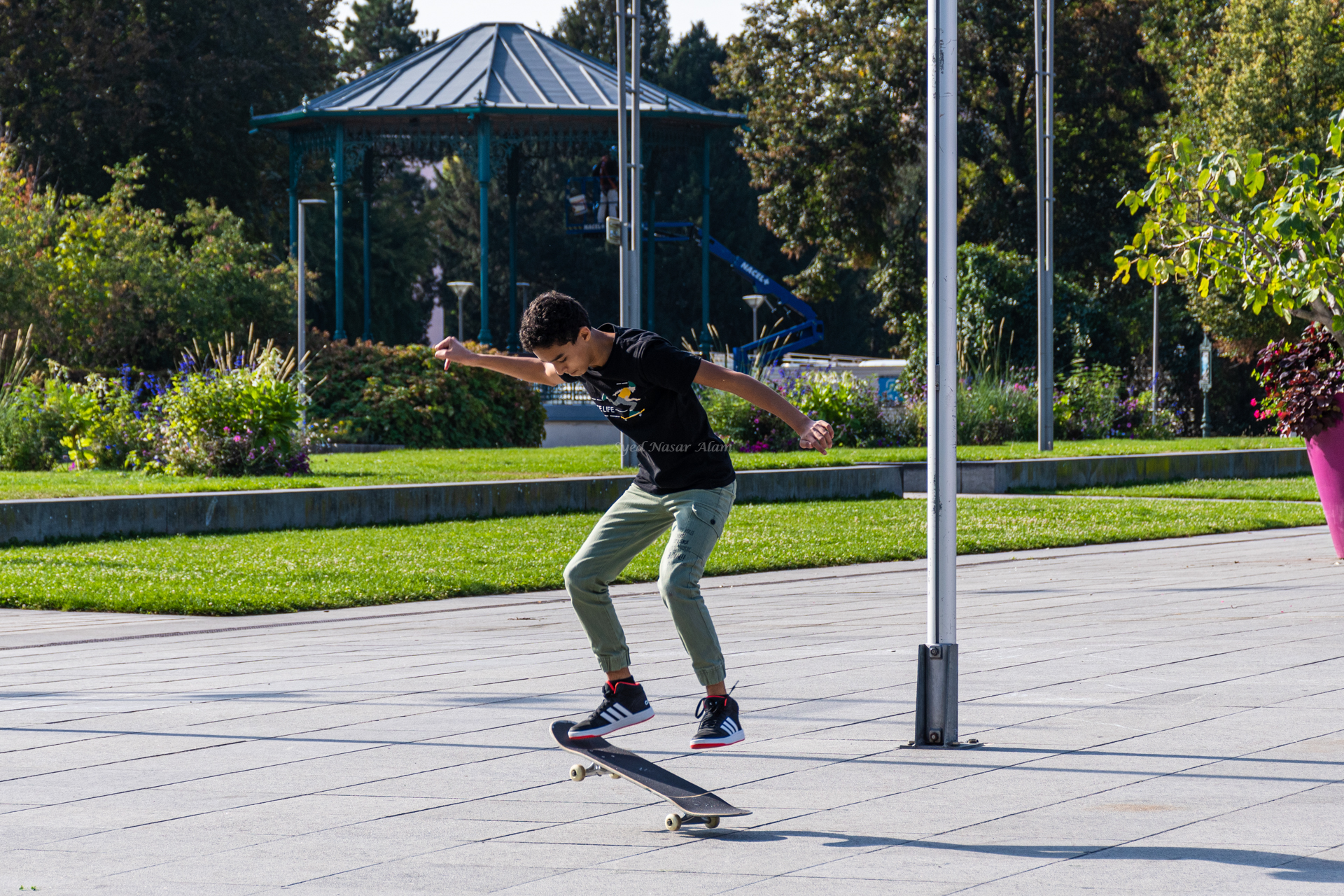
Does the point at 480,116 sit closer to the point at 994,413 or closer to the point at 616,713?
the point at 994,413

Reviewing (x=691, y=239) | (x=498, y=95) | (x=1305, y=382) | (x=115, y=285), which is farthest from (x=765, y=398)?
(x=691, y=239)

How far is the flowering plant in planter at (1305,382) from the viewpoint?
10516 millimetres

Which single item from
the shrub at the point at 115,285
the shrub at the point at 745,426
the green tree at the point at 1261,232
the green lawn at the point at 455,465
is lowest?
the green lawn at the point at 455,465

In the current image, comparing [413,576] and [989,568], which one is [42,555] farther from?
[989,568]

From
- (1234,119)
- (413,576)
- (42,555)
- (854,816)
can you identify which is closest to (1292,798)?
(854,816)

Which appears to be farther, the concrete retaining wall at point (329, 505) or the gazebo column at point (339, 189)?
the gazebo column at point (339, 189)

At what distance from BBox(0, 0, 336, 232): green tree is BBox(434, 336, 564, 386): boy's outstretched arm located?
30.3m

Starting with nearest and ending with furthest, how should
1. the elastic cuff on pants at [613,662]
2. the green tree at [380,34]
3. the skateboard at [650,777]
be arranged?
the skateboard at [650,777] < the elastic cuff on pants at [613,662] < the green tree at [380,34]

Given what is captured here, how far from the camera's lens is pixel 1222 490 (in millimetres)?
18562

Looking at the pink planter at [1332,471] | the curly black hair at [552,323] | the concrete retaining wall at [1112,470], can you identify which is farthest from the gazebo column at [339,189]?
the curly black hair at [552,323]

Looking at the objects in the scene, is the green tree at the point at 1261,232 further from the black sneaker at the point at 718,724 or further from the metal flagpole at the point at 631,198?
the metal flagpole at the point at 631,198

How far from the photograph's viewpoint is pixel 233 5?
126ft

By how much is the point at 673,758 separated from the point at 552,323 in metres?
1.54

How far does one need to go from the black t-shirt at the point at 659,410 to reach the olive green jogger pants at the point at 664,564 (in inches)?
2.2
